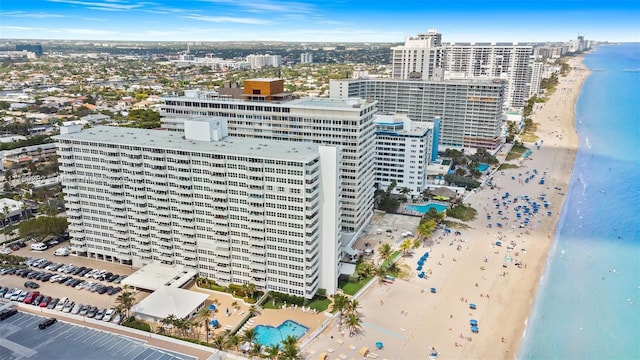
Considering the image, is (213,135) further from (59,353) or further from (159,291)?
(59,353)

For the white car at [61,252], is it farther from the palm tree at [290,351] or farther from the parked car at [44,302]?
the palm tree at [290,351]

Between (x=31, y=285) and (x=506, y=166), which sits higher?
(x=31, y=285)

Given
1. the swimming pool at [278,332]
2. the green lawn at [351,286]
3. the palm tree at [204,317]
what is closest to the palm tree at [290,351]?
the swimming pool at [278,332]

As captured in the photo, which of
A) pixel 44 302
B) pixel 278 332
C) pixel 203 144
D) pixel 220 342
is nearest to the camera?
pixel 220 342

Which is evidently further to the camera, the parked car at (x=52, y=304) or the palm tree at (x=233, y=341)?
the parked car at (x=52, y=304)

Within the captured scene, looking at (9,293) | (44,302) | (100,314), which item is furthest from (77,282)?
(100,314)

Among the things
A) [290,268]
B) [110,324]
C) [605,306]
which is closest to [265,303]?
[290,268]

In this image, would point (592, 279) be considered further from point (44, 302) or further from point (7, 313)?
point (7, 313)
